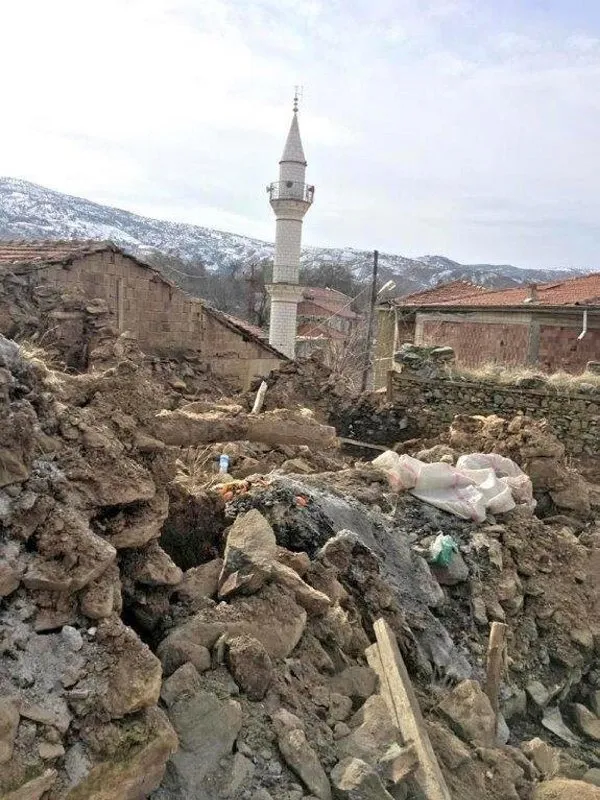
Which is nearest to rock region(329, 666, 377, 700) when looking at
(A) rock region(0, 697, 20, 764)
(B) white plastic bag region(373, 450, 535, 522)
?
(A) rock region(0, 697, 20, 764)

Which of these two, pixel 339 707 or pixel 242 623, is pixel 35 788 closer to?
pixel 242 623

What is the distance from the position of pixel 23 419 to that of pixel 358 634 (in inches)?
103

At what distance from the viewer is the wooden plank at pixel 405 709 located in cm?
335

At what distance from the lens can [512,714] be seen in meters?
5.05

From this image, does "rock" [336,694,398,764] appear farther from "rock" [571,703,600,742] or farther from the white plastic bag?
the white plastic bag

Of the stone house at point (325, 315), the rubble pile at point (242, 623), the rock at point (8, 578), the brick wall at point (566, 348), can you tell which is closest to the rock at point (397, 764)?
the rubble pile at point (242, 623)

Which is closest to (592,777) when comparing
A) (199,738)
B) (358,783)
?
(358,783)

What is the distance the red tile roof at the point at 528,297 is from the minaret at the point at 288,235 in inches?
307

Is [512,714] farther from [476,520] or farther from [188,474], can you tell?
[188,474]

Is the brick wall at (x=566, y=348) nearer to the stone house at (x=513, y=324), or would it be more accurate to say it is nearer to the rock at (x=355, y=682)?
the stone house at (x=513, y=324)

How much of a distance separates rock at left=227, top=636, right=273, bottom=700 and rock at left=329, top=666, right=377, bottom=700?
2.04 feet

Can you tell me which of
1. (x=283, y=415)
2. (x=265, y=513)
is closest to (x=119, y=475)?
→ (x=265, y=513)

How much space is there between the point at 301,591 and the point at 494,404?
8.86 metres

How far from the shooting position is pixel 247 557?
4.02 metres
